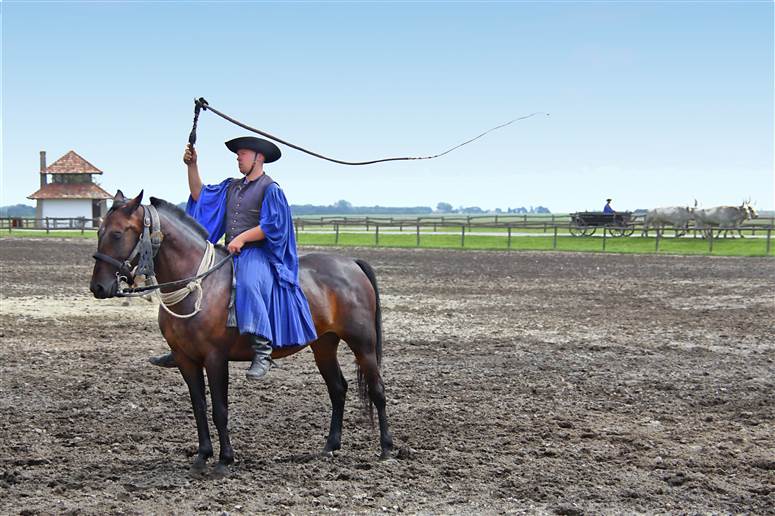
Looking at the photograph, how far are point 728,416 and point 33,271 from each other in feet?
64.2

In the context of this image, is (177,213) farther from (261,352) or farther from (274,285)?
(261,352)

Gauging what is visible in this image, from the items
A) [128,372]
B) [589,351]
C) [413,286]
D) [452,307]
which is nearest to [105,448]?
[128,372]

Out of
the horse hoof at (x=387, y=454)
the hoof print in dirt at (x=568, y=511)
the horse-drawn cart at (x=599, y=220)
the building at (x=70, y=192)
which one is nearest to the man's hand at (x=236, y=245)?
the horse hoof at (x=387, y=454)

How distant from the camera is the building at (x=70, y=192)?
217ft

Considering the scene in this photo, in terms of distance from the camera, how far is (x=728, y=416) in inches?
300

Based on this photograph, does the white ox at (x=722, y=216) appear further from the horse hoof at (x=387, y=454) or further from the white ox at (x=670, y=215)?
the horse hoof at (x=387, y=454)

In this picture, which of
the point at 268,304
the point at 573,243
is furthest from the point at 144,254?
the point at 573,243

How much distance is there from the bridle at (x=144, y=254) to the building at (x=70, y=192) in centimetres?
6296

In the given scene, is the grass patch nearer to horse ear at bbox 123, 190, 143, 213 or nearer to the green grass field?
the green grass field

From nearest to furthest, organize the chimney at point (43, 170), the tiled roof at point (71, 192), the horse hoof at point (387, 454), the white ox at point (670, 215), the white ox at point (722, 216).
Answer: the horse hoof at point (387, 454) → the white ox at point (722, 216) → the white ox at point (670, 215) → the tiled roof at point (71, 192) → the chimney at point (43, 170)

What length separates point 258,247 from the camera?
19.8 feet

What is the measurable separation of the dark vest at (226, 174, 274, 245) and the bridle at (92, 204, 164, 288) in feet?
2.02

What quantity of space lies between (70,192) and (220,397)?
2628 inches

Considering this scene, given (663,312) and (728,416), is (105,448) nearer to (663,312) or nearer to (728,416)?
(728,416)
